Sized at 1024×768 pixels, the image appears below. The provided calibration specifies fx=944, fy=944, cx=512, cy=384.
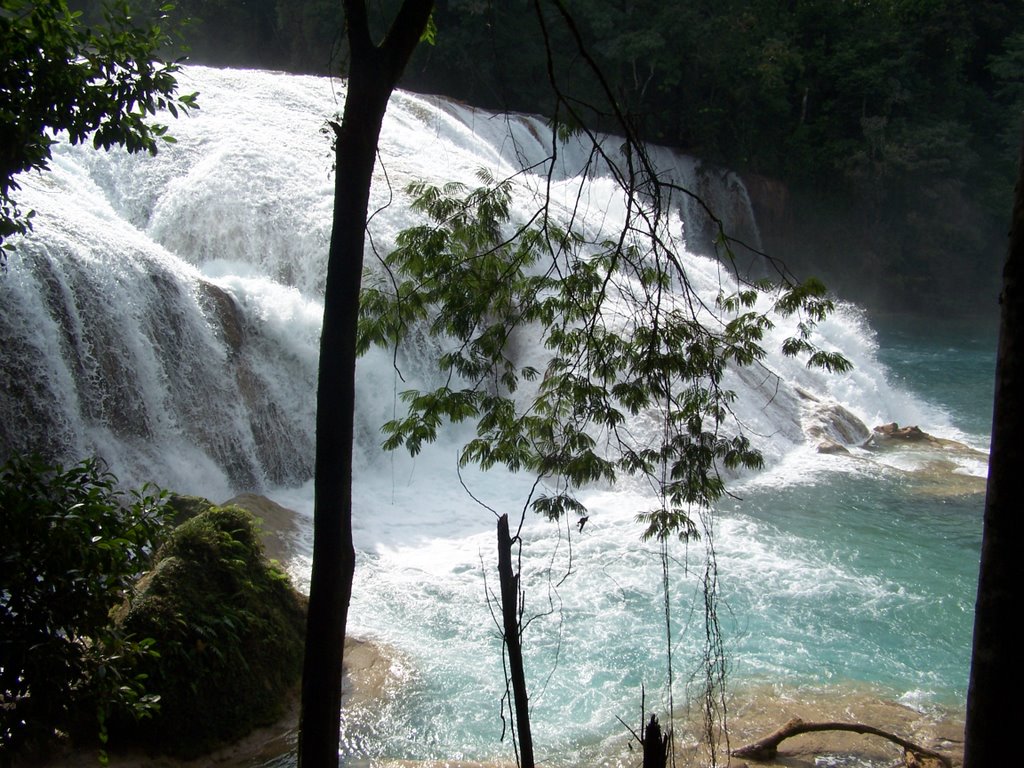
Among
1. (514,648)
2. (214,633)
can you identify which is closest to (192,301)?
(214,633)

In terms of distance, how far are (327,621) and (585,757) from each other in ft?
10.2

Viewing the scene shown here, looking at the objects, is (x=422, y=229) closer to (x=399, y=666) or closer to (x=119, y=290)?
(x=399, y=666)

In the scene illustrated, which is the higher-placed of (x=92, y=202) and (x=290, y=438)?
(x=92, y=202)

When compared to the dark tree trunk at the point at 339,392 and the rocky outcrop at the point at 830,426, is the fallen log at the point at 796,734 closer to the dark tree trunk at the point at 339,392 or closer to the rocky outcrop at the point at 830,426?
the dark tree trunk at the point at 339,392

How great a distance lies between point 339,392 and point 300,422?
24.0 ft

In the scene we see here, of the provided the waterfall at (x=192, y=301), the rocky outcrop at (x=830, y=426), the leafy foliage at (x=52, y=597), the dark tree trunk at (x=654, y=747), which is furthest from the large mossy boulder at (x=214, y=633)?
the rocky outcrop at (x=830, y=426)

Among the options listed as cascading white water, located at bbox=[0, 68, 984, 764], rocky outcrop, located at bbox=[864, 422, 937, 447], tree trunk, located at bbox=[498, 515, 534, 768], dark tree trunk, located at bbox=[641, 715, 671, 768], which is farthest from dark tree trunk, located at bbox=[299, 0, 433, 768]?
rocky outcrop, located at bbox=[864, 422, 937, 447]

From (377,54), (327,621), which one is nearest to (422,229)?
(377,54)

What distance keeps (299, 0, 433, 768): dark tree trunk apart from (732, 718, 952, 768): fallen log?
10.3 feet

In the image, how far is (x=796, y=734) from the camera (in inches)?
222

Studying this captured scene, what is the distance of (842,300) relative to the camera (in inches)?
1040

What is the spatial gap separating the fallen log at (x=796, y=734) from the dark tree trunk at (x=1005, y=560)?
10.9ft

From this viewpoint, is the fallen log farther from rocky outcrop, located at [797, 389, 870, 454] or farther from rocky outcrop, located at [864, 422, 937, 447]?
rocky outcrop, located at [864, 422, 937, 447]

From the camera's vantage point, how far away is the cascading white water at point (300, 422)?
699cm
